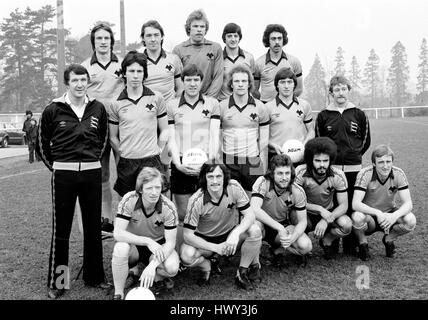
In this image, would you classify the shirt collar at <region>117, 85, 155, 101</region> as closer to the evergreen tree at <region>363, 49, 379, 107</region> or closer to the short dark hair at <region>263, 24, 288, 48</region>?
the short dark hair at <region>263, 24, 288, 48</region>

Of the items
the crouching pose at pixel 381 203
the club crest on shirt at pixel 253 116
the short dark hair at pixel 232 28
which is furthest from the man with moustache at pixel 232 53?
the crouching pose at pixel 381 203

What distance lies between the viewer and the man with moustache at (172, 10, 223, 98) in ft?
18.2

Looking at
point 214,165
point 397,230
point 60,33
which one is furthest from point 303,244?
point 60,33

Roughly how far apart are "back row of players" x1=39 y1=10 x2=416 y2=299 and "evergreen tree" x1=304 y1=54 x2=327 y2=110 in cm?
7649

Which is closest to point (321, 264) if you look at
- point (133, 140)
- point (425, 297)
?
point (425, 297)

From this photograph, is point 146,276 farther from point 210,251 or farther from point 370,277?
→ point 370,277

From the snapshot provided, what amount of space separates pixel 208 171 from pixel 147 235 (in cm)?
75

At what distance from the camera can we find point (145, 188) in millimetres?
4227

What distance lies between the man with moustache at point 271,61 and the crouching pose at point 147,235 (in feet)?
6.73

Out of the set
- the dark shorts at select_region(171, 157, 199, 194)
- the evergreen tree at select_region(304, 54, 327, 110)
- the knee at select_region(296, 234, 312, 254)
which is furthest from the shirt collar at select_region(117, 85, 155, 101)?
the evergreen tree at select_region(304, 54, 327, 110)

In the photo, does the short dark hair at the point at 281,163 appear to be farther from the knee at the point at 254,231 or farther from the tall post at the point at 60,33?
the tall post at the point at 60,33
